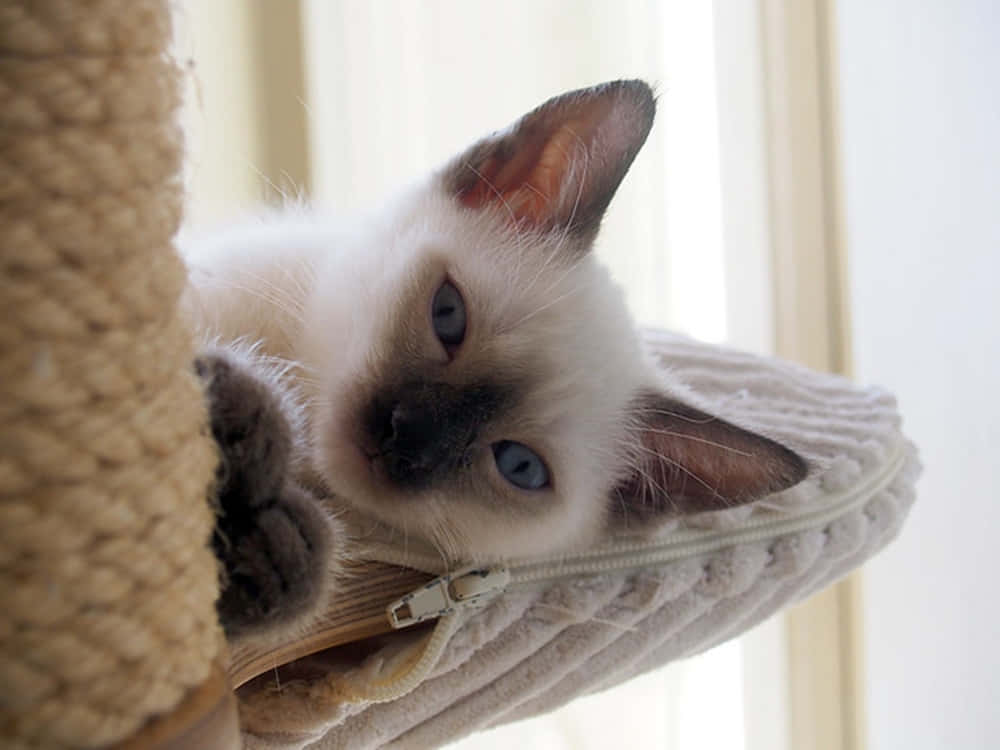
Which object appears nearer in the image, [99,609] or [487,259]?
[99,609]

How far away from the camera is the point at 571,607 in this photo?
0.80m

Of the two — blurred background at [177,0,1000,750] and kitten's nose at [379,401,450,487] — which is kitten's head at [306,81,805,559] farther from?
blurred background at [177,0,1000,750]

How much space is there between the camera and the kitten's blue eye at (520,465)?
2.88 feet

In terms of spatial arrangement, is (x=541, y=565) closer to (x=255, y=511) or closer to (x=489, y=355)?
(x=489, y=355)

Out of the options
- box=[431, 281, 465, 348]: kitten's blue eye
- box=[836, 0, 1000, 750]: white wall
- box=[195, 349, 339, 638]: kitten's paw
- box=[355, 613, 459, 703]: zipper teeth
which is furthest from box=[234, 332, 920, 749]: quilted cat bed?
box=[836, 0, 1000, 750]: white wall

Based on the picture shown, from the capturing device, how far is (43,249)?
1.11 ft

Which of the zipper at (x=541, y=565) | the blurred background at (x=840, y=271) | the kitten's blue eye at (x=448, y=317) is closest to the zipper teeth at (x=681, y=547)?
the zipper at (x=541, y=565)

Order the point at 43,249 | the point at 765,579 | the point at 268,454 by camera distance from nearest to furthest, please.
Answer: the point at 43,249, the point at 268,454, the point at 765,579

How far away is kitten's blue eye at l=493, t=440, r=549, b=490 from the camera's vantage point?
2.88 ft

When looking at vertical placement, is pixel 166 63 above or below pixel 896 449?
above

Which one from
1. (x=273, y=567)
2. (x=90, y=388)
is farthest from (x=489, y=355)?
(x=90, y=388)

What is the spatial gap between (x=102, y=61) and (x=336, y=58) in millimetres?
1472

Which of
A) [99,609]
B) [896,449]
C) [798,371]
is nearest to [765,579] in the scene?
[896,449]

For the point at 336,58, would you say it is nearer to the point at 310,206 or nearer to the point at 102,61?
the point at 310,206
